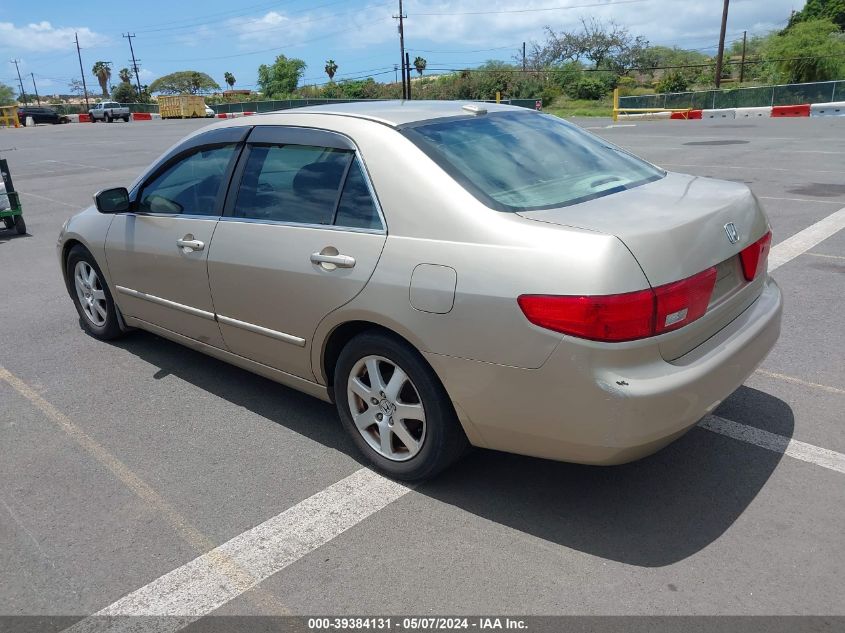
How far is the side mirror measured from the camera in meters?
4.61

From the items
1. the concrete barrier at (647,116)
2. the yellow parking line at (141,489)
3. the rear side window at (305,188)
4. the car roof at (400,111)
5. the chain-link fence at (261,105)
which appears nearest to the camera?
the yellow parking line at (141,489)

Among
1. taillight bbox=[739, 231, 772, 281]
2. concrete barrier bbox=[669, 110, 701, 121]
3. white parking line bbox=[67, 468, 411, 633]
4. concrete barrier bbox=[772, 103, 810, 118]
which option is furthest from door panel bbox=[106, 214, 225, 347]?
concrete barrier bbox=[669, 110, 701, 121]

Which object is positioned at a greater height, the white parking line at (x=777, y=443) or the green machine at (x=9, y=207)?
the green machine at (x=9, y=207)

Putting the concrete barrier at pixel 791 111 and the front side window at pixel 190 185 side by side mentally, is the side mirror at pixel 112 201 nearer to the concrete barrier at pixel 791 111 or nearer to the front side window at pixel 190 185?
the front side window at pixel 190 185

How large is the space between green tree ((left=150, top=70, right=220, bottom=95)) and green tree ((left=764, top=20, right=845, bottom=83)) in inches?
4232

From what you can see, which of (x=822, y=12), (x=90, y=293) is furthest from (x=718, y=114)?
(x=822, y=12)

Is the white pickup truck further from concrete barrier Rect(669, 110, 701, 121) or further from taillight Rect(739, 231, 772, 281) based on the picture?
taillight Rect(739, 231, 772, 281)

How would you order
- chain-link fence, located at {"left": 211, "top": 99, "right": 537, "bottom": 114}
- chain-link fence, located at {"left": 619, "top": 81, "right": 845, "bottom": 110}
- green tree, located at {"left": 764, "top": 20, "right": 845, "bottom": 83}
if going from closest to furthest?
chain-link fence, located at {"left": 619, "top": 81, "right": 845, "bottom": 110} < green tree, located at {"left": 764, "top": 20, "right": 845, "bottom": 83} < chain-link fence, located at {"left": 211, "top": 99, "right": 537, "bottom": 114}

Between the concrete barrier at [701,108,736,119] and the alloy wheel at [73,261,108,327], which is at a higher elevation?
the alloy wheel at [73,261,108,327]

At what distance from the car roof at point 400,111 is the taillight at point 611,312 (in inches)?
52.7

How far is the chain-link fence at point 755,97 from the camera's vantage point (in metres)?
31.9

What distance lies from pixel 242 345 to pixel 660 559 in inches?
95.8

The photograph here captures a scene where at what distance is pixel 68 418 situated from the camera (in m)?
4.29

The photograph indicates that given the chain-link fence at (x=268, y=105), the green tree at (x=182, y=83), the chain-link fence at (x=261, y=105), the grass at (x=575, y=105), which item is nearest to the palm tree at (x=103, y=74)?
the green tree at (x=182, y=83)
